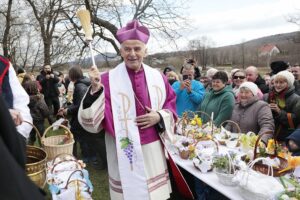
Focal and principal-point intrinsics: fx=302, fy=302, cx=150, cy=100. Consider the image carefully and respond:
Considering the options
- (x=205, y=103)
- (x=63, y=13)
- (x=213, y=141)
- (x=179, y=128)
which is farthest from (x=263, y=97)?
(x=63, y=13)

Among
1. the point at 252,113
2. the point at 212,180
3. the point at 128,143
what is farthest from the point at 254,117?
the point at 128,143

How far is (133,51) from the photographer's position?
240 centimetres

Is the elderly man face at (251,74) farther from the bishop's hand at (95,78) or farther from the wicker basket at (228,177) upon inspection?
the bishop's hand at (95,78)

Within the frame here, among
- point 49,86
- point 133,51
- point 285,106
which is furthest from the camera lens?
point 49,86

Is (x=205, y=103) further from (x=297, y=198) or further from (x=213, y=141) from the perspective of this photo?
(x=297, y=198)

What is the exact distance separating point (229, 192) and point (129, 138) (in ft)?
2.97

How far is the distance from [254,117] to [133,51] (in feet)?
7.03

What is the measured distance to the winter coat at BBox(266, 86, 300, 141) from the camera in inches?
149

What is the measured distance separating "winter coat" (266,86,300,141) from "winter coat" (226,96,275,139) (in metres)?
0.22

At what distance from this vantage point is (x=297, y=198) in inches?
79.0

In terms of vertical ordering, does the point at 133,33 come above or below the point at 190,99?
above

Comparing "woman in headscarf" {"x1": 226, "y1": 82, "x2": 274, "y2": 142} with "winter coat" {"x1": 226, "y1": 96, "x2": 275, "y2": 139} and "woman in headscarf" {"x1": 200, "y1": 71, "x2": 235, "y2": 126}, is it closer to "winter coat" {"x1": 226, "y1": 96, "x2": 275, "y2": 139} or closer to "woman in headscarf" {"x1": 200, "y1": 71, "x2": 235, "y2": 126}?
"winter coat" {"x1": 226, "y1": 96, "x2": 275, "y2": 139}

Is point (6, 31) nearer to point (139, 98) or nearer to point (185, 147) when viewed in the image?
point (185, 147)

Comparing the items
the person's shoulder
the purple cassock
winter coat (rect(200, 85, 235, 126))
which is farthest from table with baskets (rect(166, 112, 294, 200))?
the person's shoulder
